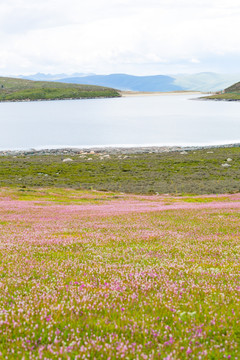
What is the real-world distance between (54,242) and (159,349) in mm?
10150

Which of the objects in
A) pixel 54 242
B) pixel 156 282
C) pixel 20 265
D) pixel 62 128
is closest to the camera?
pixel 156 282

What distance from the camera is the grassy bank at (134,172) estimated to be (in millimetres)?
70875

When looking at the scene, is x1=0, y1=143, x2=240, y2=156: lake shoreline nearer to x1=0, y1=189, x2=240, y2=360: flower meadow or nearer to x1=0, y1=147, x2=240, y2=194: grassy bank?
x1=0, y1=147, x2=240, y2=194: grassy bank

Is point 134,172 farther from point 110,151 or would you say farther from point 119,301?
point 119,301

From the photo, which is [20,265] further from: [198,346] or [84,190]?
[84,190]

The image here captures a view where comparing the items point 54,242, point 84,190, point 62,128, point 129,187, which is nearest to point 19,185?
→ point 84,190

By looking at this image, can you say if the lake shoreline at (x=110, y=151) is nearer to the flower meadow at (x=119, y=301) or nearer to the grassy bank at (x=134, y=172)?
the grassy bank at (x=134, y=172)

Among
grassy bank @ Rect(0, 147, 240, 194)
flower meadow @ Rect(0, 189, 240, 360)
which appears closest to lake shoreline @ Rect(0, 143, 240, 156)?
grassy bank @ Rect(0, 147, 240, 194)

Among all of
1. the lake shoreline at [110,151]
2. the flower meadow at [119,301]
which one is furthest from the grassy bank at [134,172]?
the flower meadow at [119,301]

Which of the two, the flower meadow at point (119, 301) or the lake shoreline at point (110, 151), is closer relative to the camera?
the flower meadow at point (119, 301)

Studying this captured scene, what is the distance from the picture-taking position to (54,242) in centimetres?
1513

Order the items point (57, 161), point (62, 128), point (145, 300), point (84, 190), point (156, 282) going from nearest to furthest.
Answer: point (145, 300) < point (156, 282) < point (84, 190) < point (57, 161) < point (62, 128)

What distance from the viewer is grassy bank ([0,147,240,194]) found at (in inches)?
2790

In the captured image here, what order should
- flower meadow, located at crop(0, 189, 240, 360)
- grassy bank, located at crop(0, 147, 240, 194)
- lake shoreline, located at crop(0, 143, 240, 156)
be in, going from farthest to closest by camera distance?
lake shoreline, located at crop(0, 143, 240, 156) → grassy bank, located at crop(0, 147, 240, 194) → flower meadow, located at crop(0, 189, 240, 360)
